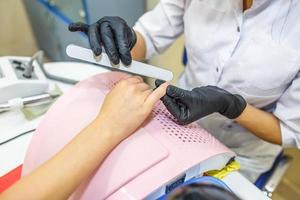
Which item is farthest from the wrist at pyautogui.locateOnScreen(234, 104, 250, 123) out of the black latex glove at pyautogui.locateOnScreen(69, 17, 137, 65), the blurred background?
the blurred background

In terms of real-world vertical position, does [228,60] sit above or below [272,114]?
above

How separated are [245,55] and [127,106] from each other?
1.13 feet

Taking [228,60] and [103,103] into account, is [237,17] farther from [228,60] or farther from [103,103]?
[103,103]

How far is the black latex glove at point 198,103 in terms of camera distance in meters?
0.65

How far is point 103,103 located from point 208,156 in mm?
241

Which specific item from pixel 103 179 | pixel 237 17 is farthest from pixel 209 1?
pixel 103 179

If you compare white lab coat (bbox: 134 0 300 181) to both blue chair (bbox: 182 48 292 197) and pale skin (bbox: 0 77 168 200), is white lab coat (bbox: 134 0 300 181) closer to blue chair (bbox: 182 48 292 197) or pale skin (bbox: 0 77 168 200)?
blue chair (bbox: 182 48 292 197)

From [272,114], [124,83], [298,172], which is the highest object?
[124,83]

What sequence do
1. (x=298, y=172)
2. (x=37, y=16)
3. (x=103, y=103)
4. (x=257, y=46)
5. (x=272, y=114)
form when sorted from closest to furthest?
1. (x=103, y=103)
2. (x=257, y=46)
3. (x=272, y=114)
4. (x=298, y=172)
5. (x=37, y=16)

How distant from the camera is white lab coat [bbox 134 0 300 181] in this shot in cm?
72

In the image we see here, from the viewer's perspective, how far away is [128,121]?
0.60 metres

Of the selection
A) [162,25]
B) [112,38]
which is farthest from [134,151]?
[162,25]

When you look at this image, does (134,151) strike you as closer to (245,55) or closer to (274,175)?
(245,55)

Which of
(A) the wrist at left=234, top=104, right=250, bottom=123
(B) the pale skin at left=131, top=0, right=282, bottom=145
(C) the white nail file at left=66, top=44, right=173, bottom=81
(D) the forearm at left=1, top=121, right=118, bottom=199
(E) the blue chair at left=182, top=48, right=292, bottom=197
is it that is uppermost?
(C) the white nail file at left=66, top=44, right=173, bottom=81
